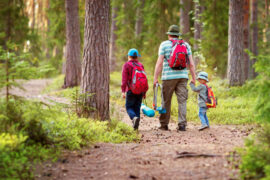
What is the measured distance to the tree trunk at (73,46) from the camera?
54.0 ft

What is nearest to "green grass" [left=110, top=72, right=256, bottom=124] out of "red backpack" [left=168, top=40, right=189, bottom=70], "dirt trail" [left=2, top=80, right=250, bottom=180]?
"red backpack" [left=168, top=40, right=189, bottom=70]

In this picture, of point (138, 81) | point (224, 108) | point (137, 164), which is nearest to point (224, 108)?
point (224, 108)

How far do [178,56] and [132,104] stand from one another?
158cm

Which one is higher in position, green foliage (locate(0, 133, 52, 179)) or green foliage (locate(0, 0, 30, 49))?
green foliage (locate(0, 0, 30, 49))

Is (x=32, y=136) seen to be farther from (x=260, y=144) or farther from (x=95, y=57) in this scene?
(x=260, y=144)

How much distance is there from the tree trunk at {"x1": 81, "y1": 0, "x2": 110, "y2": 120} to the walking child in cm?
49

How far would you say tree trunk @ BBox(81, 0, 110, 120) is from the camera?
7.24 meters

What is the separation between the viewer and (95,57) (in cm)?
725

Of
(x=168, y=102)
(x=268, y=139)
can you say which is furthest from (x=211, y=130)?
(x=268, y=139)

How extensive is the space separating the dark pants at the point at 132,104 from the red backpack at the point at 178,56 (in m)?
1.14

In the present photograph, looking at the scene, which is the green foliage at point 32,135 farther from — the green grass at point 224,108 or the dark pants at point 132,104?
the green grass at point 224,108

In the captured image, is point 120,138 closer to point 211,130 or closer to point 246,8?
point 211,130

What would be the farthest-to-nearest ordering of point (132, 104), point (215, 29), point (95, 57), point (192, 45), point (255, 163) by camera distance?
point (215, 29), point (192, 45), point (132, 104), point (95, 57), point (255, 163)

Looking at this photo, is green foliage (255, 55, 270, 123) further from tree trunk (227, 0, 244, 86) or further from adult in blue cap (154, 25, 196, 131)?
tree trunk (227, 0, 244, 86)
